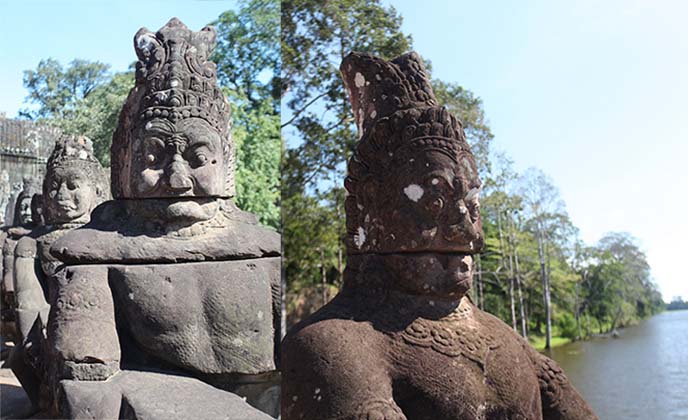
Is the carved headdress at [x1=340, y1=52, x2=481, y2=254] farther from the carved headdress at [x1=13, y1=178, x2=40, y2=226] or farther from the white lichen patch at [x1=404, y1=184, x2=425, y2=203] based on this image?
the carved headdress at [x1=13, y1=178, x2=40, y2=226]

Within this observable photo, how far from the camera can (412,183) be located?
7.45 feet

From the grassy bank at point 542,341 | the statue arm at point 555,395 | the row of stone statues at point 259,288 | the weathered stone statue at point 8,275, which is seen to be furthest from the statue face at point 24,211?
the grassy bank at point 542,341

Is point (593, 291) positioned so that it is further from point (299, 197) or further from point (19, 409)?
point (19, 409)

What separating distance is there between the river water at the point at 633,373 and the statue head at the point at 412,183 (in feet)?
33.6

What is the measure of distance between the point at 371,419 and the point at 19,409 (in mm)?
3770

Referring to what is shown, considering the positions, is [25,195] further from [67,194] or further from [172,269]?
[172,269]

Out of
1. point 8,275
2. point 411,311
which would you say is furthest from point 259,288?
point 8,275

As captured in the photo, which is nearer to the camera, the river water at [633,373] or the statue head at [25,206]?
the statue head at [25,206]

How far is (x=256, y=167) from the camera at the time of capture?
11.1 m

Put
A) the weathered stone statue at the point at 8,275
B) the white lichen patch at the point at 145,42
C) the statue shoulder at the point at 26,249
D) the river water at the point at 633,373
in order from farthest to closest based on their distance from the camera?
the river water at the point at 633,373 → the weathered stone statue at the point at 8,275 → the statue shoulder at the point at 26,249 → the white lichen patch at the point at 145,42

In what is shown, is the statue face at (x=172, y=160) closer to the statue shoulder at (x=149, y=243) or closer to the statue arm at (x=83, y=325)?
the statue shoulder at (x=149, y=243)

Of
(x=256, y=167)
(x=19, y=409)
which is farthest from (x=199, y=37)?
(x=256, y=167)

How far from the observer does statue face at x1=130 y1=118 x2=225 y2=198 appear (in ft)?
9.98

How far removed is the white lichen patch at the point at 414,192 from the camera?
2.26 metres
